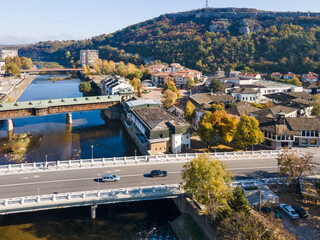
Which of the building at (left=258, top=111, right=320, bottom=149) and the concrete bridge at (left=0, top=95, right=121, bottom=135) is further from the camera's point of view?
the concrete bridge at (left=0, top=95, right=121, bottom=135)

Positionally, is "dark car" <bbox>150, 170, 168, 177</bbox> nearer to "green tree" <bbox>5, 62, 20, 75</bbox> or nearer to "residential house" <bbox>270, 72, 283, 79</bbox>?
"residential house" <bbox>270, 72, 283, 79</bbox>

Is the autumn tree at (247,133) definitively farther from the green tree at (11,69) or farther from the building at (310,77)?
the green tree at (11,69)

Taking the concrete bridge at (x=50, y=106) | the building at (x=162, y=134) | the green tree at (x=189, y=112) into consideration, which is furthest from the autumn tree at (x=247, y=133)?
the concrete bridge at (x=50, y=106)

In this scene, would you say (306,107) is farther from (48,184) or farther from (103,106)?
(48,184)

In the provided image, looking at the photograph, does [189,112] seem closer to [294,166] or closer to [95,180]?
[294,166]

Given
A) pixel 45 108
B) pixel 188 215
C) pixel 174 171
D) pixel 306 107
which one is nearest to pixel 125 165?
pixel 174 171

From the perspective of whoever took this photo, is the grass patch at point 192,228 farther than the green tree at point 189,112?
No

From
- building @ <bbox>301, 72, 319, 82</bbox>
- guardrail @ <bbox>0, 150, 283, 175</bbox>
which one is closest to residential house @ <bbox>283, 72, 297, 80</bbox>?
building @ <bbox>301, 72, 319, 82</bbox>
